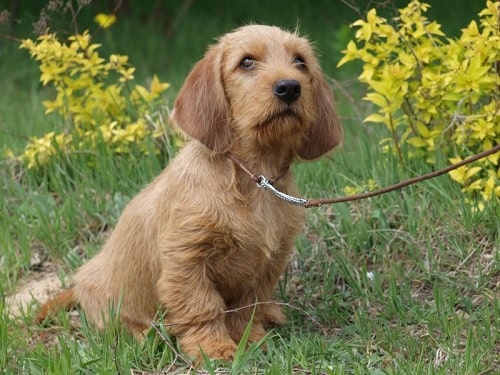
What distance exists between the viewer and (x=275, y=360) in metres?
4.40

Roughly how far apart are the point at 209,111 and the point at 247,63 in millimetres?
269

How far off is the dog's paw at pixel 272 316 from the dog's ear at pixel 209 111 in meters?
0.85

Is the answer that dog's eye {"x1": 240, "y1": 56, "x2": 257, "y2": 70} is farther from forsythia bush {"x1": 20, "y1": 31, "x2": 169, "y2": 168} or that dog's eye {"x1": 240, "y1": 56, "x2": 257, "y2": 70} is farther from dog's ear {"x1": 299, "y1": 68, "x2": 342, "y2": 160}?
forsythia bush {"x1": 20, "y1": 31, "x2": 169, "y2": 168}

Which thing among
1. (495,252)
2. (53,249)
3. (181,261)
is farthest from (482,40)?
(53,249)

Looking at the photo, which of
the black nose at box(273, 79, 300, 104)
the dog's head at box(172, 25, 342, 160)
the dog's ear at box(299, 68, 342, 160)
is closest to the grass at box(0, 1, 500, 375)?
the dog's ear at box(299, 68, 342, 160)

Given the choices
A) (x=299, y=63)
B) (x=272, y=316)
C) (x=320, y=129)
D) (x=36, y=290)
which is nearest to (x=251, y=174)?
(x=320, y=129)

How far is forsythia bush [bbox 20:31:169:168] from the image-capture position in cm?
663

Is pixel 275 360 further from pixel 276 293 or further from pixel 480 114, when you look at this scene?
pixel 480 114

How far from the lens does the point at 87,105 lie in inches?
270

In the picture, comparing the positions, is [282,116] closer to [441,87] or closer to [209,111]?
[209,111]

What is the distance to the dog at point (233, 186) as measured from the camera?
14.9 feet

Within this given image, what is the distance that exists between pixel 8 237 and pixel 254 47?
2.27m

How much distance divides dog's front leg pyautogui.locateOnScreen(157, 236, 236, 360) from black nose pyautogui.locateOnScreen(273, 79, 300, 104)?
2.47 ft

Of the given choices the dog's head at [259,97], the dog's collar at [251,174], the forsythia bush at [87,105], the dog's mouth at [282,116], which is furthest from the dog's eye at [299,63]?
the forsythia bush at [87,105]
